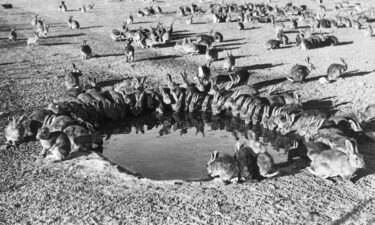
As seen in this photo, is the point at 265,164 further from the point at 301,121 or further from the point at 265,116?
the point at 265,116

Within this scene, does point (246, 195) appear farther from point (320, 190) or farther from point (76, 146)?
point (76, 146)

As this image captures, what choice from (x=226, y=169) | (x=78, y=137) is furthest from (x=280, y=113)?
(x=78, y=137)

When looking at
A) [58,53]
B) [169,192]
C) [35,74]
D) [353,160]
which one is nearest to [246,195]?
[169,192]

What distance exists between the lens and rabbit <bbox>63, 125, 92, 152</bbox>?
1096 centimetres

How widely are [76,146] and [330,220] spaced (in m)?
5.69

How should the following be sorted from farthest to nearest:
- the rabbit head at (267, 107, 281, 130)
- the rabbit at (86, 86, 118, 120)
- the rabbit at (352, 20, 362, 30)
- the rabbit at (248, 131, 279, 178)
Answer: the rabbit at (352, 20, 362, 30) → the rabbit at (86, 86, 118, 120) → the rabbit head at (267, 107, 281, 130) → the rabbit at (248, 131, 279, 178)

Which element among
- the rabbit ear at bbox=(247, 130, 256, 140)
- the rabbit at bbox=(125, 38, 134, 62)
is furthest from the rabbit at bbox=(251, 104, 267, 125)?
the rabbit at bbox=(125, 38, 134, 62)

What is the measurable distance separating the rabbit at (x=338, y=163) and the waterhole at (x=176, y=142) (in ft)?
4.16

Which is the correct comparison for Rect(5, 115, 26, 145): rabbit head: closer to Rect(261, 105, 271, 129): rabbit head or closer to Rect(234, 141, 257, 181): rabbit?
Rect(234, 141, 257, 181): rabbit

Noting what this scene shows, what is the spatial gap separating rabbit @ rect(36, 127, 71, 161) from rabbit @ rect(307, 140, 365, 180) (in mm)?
5278

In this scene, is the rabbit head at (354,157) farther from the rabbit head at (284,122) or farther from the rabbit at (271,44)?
the rabbit at (271,44)

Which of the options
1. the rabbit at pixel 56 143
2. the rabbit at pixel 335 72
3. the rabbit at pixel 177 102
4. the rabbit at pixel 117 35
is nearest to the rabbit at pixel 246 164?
the rabbit at pixel 56 143

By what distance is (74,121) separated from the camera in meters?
11.7

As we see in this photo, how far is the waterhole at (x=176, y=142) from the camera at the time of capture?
1088cm
